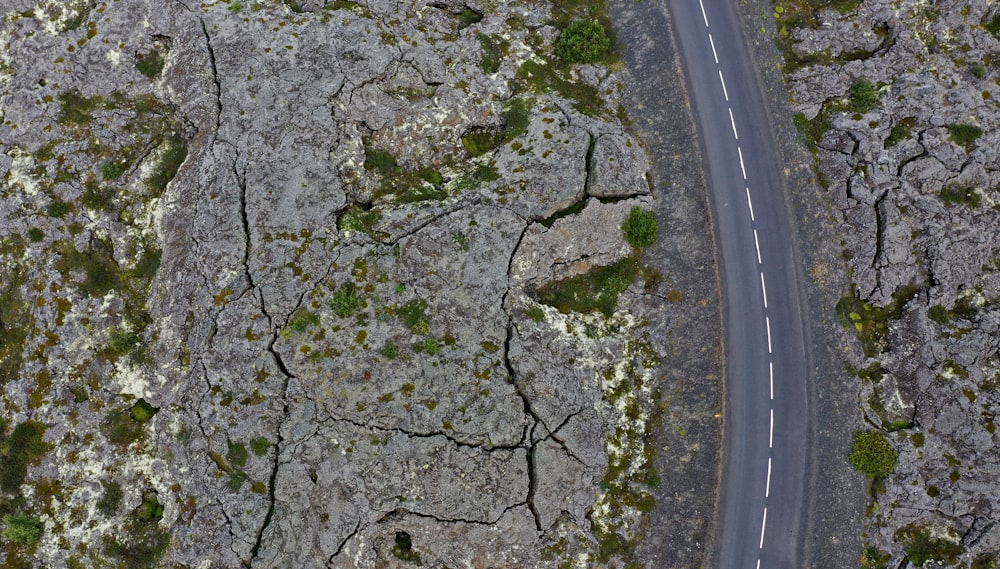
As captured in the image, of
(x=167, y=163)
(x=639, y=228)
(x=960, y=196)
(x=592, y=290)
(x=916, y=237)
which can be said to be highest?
(x=960, y=196)

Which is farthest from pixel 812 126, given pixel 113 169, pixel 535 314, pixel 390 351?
pixel 113 169

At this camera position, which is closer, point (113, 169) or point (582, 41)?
point (113, 169)

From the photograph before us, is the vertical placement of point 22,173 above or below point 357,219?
above

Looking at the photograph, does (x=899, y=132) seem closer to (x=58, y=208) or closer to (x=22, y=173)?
(x=58, y=208)

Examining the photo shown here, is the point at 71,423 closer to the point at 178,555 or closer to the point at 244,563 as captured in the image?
the point at 178,555

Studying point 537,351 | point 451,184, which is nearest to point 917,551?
point 537,351
